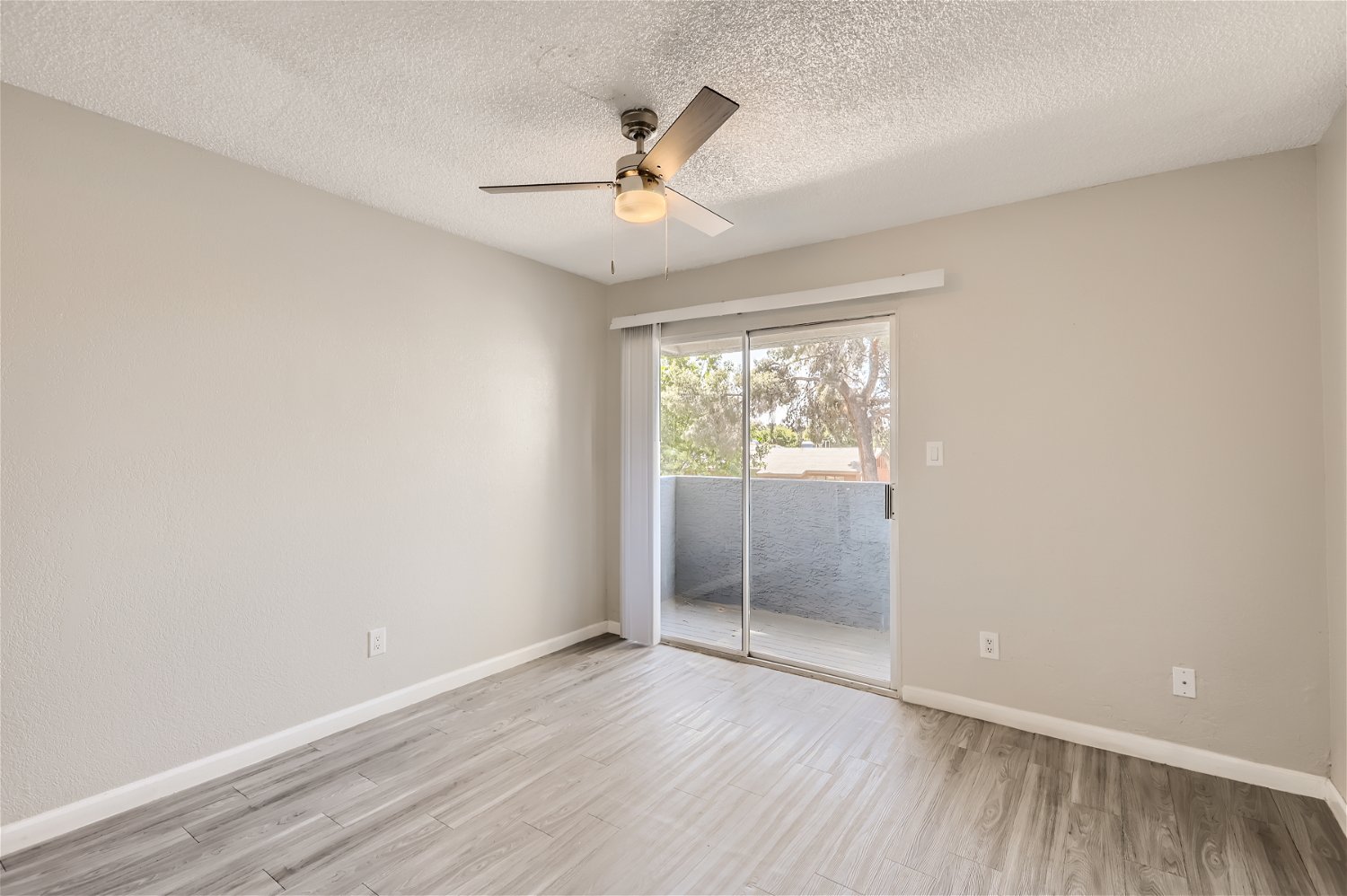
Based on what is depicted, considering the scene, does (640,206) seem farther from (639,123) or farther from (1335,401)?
(1335,401)

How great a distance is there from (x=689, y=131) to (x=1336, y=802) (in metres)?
3.09

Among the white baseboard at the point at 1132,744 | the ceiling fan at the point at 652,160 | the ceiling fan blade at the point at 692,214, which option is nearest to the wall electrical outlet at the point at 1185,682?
the white baseboard at the point at 1132,744

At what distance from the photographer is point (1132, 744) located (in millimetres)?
2529

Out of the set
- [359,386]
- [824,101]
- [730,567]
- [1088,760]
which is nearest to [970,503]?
[1088,760]

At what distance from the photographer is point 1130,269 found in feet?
8.43

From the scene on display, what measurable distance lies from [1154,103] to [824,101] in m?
1.09

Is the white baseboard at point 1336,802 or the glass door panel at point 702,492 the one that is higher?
the glass door panel at point 702,492

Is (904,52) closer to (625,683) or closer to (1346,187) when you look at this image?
(1346,187)

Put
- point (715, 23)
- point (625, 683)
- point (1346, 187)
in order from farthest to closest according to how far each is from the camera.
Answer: point (625, 683)
point (1346, 187)
point (715, 23)

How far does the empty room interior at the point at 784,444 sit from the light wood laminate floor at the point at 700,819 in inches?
0.8

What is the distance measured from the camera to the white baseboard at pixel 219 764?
197cm

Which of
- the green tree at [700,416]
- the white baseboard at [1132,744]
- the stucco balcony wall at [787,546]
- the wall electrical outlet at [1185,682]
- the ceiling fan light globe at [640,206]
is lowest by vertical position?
the white baseboard at [1132,744]

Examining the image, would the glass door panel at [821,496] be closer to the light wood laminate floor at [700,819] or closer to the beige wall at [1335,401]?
the light wood laminate floor at [700,819]

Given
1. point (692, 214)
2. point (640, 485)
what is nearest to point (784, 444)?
point (640, 485)
